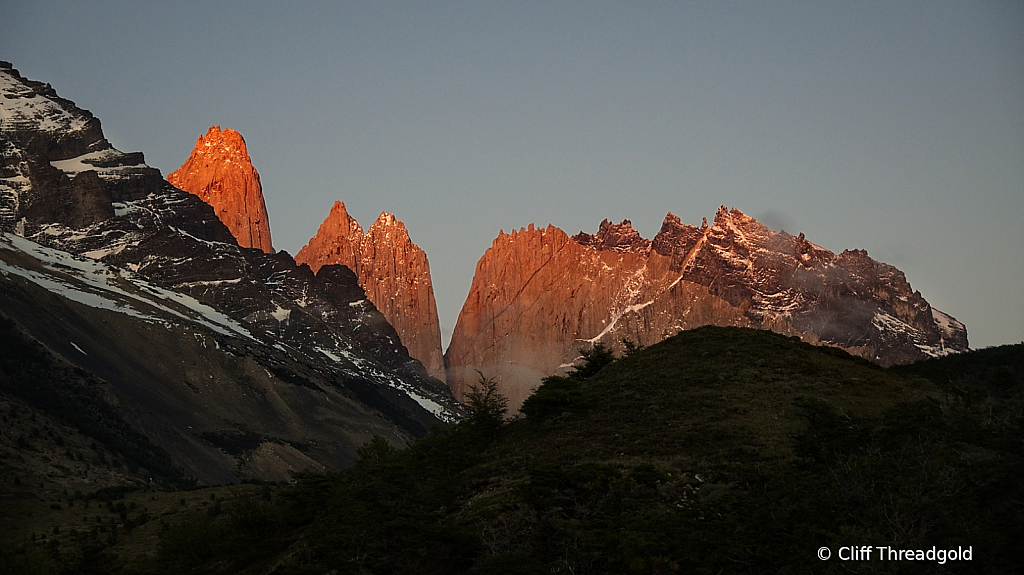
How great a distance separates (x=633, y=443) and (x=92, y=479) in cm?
9911

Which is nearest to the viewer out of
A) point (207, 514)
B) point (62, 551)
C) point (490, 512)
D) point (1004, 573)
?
point (1004, 573)

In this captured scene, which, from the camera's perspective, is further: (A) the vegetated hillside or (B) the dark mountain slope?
(A) the vegetated hillside

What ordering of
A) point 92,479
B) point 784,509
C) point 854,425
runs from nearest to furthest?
point 784,509 < point 854,425 < point 92,479

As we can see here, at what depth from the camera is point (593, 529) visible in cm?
4384

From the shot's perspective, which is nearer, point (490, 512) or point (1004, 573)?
point (1004, 573)

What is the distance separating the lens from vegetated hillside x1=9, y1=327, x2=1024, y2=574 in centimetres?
3991

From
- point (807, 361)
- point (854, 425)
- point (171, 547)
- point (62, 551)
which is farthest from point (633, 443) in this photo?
point (62, 551)

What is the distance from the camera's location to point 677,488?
48.7 meters

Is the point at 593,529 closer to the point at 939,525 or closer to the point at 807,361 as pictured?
the point at 939,525

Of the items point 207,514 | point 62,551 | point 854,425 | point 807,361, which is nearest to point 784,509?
point 854,425

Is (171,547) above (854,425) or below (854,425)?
below

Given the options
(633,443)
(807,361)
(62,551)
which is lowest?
(62,551)

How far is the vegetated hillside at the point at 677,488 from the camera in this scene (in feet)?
131

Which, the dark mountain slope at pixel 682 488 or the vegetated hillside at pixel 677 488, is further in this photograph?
the vegetated hillside at pixel 677 488
